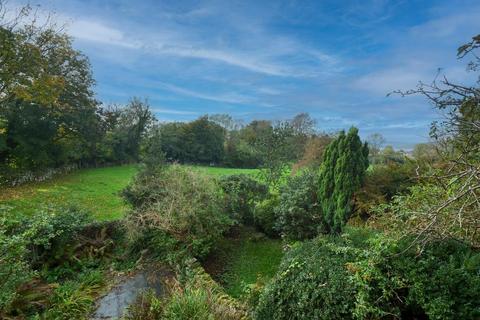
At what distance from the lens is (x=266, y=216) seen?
29.2 feet

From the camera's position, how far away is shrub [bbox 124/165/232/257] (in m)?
7.16

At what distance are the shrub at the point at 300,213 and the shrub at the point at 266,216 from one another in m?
0.42

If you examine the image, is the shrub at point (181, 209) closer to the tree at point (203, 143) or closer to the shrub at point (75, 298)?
the shrub at point (75, 298)

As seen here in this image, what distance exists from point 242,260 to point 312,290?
4.25 metres

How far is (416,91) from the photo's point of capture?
3.92 m

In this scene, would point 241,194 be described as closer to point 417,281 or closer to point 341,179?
point 341,179

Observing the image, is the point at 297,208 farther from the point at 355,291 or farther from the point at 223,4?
the point at 223,4

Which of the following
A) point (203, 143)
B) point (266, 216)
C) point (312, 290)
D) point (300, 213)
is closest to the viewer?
point (312, 290)

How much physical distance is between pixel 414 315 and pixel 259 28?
246 inches

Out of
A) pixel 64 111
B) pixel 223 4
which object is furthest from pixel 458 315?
pixel 64 111

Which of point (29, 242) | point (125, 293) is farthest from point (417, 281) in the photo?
point (29, 242)

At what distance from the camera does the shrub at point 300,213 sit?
7.73 m

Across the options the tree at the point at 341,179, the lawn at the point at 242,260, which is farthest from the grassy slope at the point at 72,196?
the tree at the point at 341,179

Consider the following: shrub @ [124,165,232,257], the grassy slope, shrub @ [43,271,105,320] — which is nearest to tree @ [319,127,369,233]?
shrub @ [124,165,232,257]
